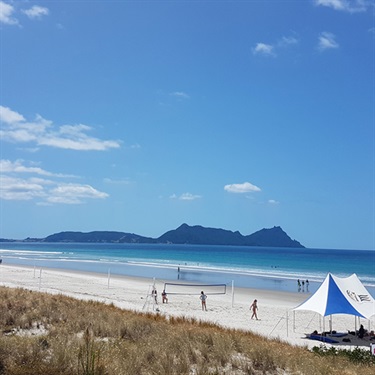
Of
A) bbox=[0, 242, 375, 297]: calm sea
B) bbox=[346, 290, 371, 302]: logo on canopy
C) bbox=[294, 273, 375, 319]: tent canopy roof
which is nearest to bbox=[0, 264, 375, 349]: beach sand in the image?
bbox=[294, 273, 375, 319]: tent canopy roof

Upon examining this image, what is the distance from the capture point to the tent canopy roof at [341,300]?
52.6 ft

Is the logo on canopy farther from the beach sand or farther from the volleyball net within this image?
the volleyball net

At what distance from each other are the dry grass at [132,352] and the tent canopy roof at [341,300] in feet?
19.2

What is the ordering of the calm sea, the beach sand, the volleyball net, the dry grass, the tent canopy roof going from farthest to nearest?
1. the calm sea
2. the volleyball net
3. the beach sand
4. the tent canopy roof
5. the dry grass

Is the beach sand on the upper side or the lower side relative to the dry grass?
lower

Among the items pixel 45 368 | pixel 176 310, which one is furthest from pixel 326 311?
pixel 45 368

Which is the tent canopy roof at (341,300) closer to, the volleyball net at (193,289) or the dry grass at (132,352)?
the dry grass at (132,352)

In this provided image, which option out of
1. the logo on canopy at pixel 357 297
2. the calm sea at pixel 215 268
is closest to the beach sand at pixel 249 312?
the logo on canopy at pixel 357 297

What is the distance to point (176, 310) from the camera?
70.6ft

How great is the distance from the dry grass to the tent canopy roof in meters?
Result: 5.85

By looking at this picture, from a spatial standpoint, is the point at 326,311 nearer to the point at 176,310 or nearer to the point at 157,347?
the point at 176,310

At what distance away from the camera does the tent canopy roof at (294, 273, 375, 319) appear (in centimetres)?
1605

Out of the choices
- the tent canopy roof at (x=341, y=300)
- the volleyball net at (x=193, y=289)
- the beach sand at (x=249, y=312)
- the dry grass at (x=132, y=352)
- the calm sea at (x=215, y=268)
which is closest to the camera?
the dry grass at (x=132, y=352)

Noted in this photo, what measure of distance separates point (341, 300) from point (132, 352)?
10.9 metres
